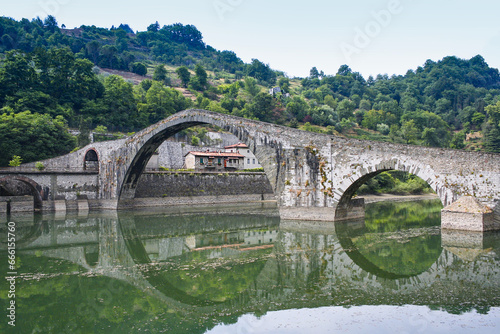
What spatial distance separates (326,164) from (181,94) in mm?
55863

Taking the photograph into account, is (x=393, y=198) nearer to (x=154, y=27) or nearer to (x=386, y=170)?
(x=386, y=170)

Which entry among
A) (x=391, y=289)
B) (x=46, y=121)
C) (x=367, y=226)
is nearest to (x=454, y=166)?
(x=367, y=226)

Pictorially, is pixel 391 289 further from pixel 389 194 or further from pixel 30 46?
pixel 30 46

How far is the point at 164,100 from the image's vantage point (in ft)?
201

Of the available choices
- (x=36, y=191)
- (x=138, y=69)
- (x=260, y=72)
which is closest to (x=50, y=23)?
(x=138, y=69)

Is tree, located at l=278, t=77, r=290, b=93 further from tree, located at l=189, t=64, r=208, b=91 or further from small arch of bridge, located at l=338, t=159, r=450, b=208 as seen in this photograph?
small arch of bridge, located at l=338, t=159, r=450, b=208

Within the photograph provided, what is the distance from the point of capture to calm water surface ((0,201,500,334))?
8.48 m

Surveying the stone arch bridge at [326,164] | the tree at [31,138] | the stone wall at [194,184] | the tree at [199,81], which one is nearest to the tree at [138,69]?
the tree at [199,81]

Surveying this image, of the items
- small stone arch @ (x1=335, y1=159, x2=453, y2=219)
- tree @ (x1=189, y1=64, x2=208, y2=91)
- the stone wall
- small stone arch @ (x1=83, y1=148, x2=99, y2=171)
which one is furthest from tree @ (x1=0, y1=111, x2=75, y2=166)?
tree @ (x1=189, y1=64, x2=208, y2=91)

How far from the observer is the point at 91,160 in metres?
37.0

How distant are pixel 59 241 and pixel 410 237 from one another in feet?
47.6

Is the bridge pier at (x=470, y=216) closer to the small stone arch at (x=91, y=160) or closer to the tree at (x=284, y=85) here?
the small stone arch at (x=91, y=160)

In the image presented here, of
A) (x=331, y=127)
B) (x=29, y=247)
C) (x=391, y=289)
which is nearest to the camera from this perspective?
(x=391, y=289)

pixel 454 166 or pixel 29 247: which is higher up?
pixel 454 166
